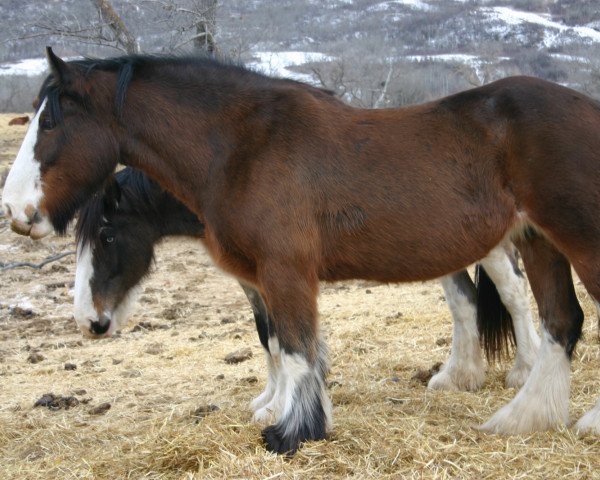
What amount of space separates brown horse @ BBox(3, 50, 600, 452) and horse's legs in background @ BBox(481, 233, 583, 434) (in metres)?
0.07

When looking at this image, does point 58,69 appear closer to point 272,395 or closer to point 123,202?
point 123,202

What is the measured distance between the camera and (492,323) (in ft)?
18.1

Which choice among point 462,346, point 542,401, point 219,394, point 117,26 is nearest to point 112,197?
point 219,394

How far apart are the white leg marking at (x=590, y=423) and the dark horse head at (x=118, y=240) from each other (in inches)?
109

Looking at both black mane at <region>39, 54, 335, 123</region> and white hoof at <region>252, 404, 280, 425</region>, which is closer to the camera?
black mane at <region>39, 54, 335, 123</region>

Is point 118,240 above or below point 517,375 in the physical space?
above

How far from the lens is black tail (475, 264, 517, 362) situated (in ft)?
18.1

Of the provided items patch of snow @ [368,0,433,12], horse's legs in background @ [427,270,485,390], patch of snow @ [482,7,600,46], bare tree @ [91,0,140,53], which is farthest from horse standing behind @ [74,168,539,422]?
patch of snow @ [368,0,433,12]

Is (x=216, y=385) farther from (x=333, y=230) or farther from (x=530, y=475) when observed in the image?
(x=530, y=475)

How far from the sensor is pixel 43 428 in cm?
484

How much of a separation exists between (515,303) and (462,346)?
484mm

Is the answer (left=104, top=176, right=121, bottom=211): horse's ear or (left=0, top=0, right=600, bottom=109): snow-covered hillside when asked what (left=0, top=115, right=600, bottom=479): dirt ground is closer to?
(left=104, top=176, right=121, bottom=211): horse's ear

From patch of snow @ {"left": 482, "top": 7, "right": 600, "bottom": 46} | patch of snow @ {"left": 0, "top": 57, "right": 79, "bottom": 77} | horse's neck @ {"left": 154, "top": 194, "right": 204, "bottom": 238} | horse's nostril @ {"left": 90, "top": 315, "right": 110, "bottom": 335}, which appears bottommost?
patch of snow @ {"left": 0, "top": 57, "right": 79, "bottom": 77}

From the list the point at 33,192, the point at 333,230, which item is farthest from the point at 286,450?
the point at 33,192
